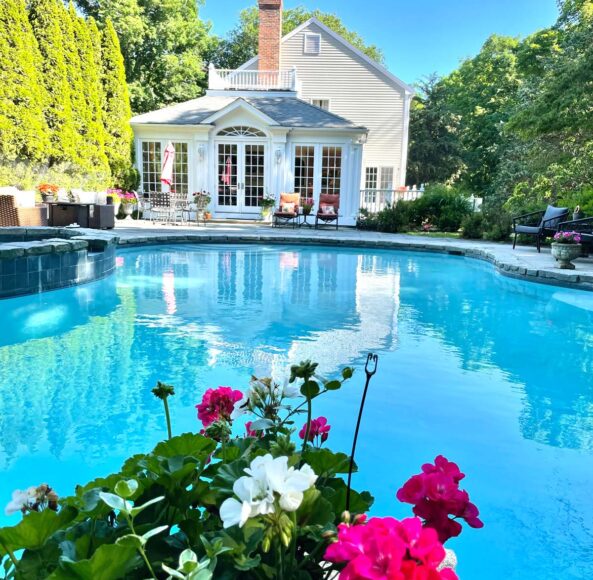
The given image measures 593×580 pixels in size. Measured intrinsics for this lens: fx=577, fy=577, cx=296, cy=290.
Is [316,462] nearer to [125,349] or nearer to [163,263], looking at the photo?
[125,349]

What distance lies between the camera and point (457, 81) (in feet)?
112

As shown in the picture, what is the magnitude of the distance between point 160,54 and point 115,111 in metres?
10.9

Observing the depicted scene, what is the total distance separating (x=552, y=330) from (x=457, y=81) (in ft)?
103

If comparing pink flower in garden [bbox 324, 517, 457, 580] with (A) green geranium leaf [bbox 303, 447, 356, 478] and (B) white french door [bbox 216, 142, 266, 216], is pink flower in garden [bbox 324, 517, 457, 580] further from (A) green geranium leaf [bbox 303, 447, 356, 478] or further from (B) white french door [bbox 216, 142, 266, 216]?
(B) white french door [bbox 216, 142, 266, 216]

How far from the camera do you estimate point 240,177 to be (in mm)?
16922

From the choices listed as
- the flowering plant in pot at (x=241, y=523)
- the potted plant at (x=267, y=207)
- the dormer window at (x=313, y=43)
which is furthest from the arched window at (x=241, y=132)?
the flowering plant in pot at (x=241, y=523)

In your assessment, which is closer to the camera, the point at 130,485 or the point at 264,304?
the point at 130,485

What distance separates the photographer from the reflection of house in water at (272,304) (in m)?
5.16

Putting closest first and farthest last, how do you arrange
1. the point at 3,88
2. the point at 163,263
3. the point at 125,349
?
1. the point at 125,349
2. the point at 163,263
3. the point at 3,88

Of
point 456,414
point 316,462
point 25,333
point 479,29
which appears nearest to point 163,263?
point 25,333

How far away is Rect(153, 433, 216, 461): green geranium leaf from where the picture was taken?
1.12 m

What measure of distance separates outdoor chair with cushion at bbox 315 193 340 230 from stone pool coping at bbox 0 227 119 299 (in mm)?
7985

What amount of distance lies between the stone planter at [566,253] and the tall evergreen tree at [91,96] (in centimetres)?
1196

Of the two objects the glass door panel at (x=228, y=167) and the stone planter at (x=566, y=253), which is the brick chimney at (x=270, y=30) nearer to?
the glass door panel at (x=228, y=167)
